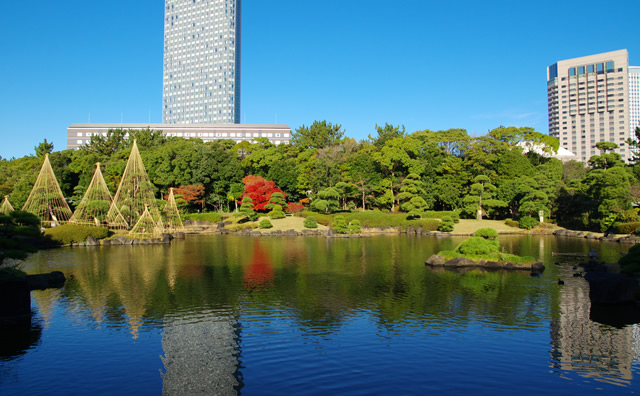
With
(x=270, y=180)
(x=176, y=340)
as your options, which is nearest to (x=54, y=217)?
(x=270, y=180)

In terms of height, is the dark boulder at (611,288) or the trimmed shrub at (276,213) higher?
the trimmed shrub at (276,213)

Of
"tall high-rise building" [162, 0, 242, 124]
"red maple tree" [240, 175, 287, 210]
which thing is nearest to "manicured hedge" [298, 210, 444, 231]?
"red maple tree" [240, 175, 287, 210]

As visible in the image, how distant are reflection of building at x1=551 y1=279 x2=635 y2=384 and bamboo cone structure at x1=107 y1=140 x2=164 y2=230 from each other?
35979 millimetres

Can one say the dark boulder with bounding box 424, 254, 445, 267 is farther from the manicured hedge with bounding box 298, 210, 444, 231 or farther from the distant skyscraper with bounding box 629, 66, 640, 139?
the distant skyscraper with bounding box 629, 66, 640, 139

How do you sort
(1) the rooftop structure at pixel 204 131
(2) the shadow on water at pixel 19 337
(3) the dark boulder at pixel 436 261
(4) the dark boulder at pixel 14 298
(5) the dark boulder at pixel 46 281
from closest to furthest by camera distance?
1. (2) the shadow on water at pixel 19 337
2. (4) the dark boulder at pixel 14 298
3. (5) the dark boulder at pixel 46 281
4. (3) the dark boulder at pixel 436 261
5. (1) the rooftop structure at pixel 204 131

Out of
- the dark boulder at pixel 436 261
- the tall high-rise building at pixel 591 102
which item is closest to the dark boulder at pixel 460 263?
the dark boulder at pixel 436 261

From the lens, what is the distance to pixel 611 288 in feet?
51.1

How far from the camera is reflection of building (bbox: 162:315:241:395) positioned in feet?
31.9

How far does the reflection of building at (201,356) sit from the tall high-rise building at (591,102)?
458ft

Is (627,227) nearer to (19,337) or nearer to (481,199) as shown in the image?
(481,199)

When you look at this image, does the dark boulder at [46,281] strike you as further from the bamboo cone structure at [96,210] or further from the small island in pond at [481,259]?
the bamboo cone structure at [96,210]

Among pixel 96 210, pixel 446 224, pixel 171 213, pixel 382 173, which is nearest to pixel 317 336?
pixel 446 224

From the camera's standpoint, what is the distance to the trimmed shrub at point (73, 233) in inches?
1483

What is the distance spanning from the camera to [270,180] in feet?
194
